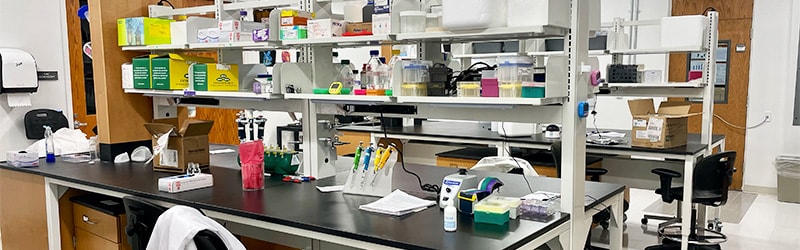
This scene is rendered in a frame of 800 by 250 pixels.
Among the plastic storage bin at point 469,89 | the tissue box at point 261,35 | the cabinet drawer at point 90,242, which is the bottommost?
the cabinet drawer at point 90,242

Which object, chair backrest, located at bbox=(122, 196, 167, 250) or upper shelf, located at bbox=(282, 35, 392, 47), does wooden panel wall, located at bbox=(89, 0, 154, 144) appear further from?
upper shelf, located at bbox=(282, 35, 392, 47)

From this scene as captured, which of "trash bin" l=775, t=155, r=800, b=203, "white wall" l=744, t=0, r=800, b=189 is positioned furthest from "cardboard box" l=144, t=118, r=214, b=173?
"white wall" l=744, t=0, r=800, b=189

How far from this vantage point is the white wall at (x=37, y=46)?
11.5 feet

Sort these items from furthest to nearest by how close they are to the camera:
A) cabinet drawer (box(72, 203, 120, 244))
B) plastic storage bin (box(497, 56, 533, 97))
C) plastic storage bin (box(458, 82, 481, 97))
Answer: cabinet drawer (box(72, 203, 120, 244)) → plastic storage bin (box(458, 82, 481, 97)) → plastic storage bin (box(497, 56, 533, 97))

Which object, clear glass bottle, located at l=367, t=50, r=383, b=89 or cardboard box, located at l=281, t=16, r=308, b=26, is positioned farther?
cardboard box, located at l=281, t=16, r=308, b=26

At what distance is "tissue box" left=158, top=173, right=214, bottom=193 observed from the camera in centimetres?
249

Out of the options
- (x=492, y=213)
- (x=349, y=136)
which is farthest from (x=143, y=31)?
(x=349, y=136)

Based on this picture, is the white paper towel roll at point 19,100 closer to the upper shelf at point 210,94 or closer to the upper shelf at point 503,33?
the upper shelf at point 210,94

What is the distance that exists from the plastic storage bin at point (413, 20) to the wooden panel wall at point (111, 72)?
193 centimetres

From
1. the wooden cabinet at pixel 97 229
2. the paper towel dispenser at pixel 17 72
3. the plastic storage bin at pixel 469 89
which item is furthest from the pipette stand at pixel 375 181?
the paper towel dispenser at pixel 17 72

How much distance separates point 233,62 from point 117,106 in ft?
2.57

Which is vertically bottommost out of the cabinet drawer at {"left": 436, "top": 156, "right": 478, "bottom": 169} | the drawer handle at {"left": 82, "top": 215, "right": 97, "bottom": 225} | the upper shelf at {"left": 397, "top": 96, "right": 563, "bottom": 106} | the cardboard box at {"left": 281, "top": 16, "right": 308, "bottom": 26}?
the drawer handle at {"left": 82, "top": 215, "right": 97, "bottom": 225}

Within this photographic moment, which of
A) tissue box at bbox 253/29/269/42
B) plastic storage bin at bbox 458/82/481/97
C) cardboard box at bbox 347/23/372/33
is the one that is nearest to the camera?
plastic storage bin at bbox 458/82/481/97

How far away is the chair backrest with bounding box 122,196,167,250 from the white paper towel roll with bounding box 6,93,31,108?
1795mm
